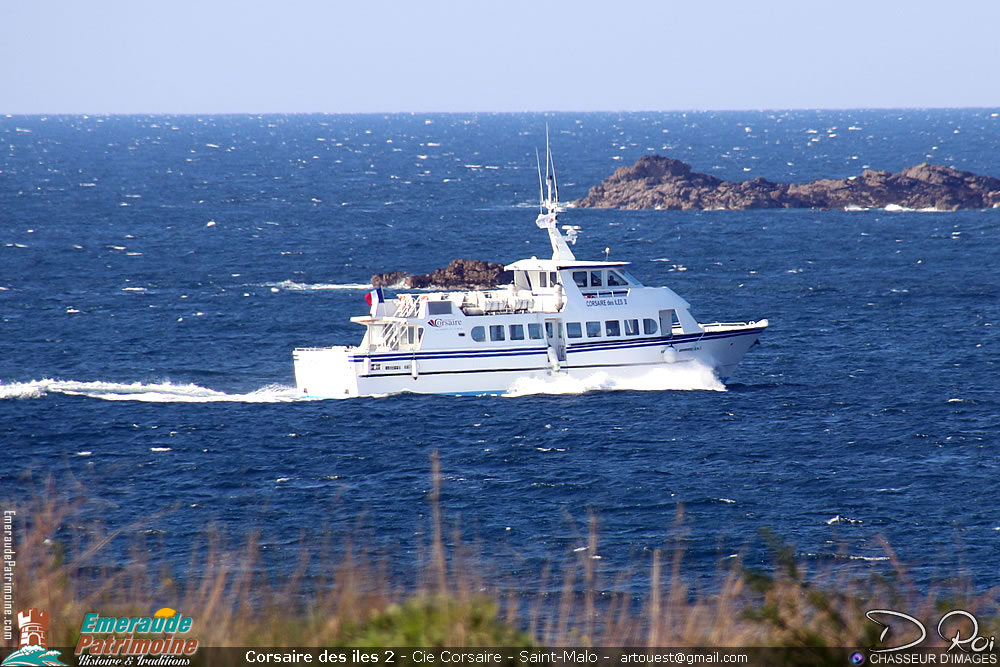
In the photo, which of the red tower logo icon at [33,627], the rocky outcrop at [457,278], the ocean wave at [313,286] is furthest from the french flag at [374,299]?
the red tower logo icon at [33,627]

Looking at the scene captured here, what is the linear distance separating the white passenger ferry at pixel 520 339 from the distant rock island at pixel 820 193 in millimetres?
91435

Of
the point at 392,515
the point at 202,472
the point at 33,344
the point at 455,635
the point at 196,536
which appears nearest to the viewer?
the point at 455,635

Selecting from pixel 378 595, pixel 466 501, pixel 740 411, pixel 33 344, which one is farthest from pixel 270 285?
pixel 378 595

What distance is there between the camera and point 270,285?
85375mm

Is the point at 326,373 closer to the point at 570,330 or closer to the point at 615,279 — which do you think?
the point at 570,330

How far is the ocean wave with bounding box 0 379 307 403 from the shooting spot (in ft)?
168

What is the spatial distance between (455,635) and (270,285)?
79301 millimetres

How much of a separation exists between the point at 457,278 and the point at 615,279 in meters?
33.8

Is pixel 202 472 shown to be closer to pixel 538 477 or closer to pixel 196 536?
pixel 196 536

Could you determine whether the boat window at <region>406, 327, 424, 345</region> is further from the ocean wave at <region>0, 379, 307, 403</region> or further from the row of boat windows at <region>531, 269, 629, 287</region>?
the ocean wave at <region>0, 379, 307, 403</region>

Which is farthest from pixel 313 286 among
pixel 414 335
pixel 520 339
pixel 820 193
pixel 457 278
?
pixel 820 193

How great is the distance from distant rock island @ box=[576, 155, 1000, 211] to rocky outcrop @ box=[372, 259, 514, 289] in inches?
2411

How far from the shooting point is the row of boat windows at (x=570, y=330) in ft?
161

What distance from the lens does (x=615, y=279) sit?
50188 mm
